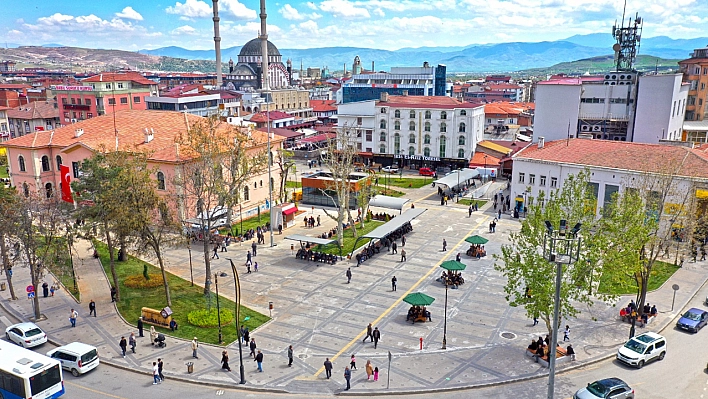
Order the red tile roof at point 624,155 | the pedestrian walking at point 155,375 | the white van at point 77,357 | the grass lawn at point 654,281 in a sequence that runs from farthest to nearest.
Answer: the red tile roof at point 624,155 → the grass lawn at point 654,281 → the white van at point 77,357 → the pedestrian walking at point 155,375

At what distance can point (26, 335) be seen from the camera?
98.5 feet

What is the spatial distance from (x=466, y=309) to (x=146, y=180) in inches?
935

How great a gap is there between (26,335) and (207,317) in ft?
33.4

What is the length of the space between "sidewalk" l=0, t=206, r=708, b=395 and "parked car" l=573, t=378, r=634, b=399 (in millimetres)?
3094

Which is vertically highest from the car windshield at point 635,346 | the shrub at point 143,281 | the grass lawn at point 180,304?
the car windshield at point 635,346

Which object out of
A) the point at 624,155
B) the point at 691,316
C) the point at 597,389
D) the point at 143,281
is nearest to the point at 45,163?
the point at 143,281

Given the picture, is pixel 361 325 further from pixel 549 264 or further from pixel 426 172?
pixel 426 172

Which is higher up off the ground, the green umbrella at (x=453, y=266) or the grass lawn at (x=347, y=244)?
the green umbrella at (x=453, y=266)

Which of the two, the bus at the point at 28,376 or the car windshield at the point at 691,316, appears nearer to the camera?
the bus at the point at 28,376

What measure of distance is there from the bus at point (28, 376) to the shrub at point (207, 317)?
9176mm

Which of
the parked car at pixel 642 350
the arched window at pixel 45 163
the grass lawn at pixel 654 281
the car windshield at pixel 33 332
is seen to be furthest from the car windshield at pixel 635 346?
the arched window at pixel 45 163

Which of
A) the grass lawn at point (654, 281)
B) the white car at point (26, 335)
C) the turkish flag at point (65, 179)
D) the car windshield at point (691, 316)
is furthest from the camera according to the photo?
the turkish flag at point (65, 179)

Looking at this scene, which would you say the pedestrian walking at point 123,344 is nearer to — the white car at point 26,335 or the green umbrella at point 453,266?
the white car at point 26,335

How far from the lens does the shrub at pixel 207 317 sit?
32844mm
